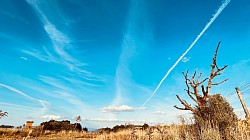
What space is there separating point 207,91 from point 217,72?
164 centimetres

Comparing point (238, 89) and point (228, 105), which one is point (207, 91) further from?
point (238, 89)

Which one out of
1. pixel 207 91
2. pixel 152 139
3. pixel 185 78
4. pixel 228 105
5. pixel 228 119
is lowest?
pixel 152 139

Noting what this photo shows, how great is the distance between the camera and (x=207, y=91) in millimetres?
13320

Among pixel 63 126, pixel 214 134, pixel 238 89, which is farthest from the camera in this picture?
pixel 63 126

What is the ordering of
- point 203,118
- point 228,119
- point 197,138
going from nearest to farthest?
point 197,138, point 228,119, point 203,118

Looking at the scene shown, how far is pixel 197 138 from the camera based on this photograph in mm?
8766

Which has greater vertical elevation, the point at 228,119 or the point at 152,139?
the point at 228,119

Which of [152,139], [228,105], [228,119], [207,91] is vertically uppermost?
[207,91]

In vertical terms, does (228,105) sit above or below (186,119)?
above

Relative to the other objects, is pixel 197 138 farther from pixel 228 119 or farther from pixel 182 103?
pixel 182 103

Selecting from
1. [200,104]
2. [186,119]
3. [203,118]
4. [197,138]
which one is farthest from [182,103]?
[197,138]

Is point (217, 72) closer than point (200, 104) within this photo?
No

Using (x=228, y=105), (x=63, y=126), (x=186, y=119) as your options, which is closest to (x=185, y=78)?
(x=228, y=105)

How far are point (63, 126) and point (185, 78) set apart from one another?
30697 millimetres
